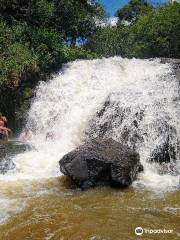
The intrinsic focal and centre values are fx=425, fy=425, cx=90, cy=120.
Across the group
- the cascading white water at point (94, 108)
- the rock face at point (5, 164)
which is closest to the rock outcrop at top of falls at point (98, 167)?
the cascading white water at point (94, 108)

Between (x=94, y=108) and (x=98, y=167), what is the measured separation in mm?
6604

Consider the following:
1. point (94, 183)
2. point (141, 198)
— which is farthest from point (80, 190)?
point (141, 198)

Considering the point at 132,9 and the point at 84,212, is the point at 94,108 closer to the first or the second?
the point at 84,212

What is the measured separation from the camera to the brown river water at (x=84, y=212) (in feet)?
27.7

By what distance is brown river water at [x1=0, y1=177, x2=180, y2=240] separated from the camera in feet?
27.7

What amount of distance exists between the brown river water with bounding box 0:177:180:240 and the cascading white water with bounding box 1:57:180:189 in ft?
4.21

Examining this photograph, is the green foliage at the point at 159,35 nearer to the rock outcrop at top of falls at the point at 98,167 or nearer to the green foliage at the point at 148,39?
the green foliage at the point at 148,39

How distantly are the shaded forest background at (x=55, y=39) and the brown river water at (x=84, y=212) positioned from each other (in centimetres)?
944

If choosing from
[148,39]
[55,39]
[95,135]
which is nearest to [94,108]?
[95,135]

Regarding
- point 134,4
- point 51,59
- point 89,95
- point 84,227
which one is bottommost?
point 84,227

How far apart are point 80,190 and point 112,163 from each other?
46.0 inches

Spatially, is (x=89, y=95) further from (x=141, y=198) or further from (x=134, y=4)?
(x=134, y=4)

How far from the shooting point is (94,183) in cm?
1171

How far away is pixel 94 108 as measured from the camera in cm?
1814
